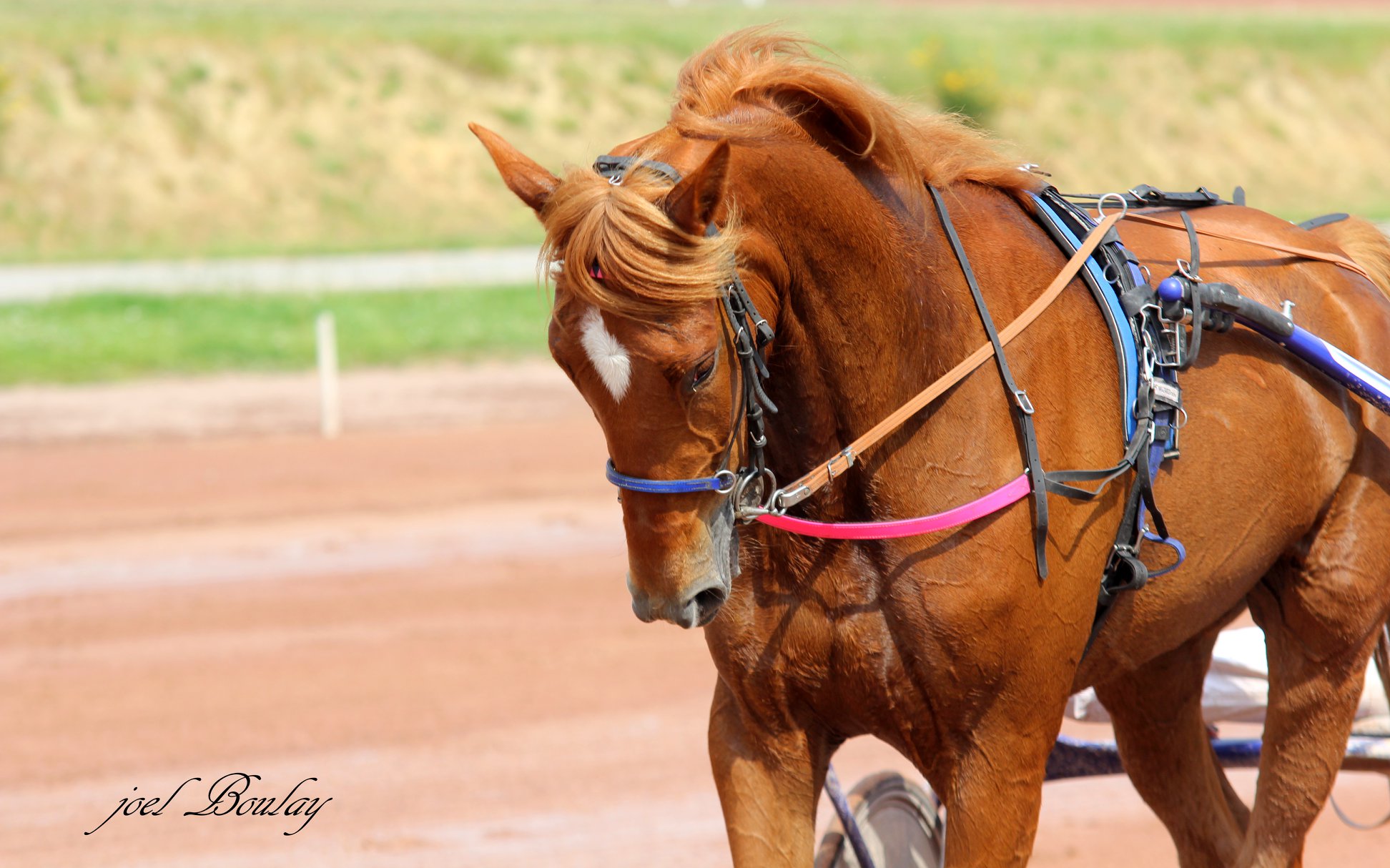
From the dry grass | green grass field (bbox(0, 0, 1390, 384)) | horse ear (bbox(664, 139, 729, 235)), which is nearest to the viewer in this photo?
horse ear (bbox(664, 139, 729, 235))

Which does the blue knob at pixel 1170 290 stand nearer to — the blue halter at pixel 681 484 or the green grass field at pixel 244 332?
the blue halter at pixel 681 484

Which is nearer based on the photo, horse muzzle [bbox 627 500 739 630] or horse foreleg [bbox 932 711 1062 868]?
horse muzzle [bbox 627 500 739 630]

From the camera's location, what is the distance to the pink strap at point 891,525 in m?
2.49

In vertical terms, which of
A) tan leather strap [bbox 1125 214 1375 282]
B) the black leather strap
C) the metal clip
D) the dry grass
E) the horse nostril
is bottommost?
the dry grass

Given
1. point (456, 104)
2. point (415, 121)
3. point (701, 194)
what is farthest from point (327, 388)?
point (456, 104)

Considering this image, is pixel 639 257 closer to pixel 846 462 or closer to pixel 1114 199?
pixel 846 462

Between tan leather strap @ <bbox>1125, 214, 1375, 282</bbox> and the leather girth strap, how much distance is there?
2.58ft

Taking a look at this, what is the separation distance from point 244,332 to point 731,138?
13546mm

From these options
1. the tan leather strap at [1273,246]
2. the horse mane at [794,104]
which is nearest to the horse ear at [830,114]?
the horse mane at [794,104]

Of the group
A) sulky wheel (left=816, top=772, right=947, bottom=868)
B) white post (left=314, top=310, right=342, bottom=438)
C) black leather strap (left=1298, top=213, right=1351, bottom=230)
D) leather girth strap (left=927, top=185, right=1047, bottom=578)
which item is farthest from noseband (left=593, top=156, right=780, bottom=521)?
white post (left=314, top=310, right=342, bottom=438)

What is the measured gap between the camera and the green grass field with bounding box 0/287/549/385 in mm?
13695

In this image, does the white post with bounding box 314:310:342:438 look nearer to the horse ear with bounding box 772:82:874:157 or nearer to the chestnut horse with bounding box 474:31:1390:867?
the chestnut horse with bounding box 474:31:1390:867

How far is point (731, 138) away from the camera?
2385mm

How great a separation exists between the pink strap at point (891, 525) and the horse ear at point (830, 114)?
0.66m
